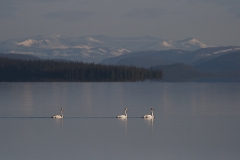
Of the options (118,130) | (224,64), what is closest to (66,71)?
(118,130)

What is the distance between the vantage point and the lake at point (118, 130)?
61.3 feet

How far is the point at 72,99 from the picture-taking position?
125 ft

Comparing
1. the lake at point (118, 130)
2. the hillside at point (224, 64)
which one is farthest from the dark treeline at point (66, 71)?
the hillside at point (224, 64)

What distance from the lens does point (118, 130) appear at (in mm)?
23484

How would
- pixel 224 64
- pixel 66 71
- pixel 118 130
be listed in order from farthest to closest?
pixel 224 64, pixel 66 71, pixel 118 130

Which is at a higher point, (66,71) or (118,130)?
(66,71)

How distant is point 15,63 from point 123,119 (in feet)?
209

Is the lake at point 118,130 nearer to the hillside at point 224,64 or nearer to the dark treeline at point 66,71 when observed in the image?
the dark treeline at point 66,71

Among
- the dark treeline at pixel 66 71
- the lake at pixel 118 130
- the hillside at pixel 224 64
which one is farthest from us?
the hillside at pixel 224 64

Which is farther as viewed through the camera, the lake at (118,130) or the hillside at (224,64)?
the hillside at (224,64)

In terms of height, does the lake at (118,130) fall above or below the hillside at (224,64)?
below

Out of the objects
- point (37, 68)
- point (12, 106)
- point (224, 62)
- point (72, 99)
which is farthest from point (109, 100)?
point (224, 62)

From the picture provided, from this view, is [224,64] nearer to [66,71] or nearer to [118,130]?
[66,71]

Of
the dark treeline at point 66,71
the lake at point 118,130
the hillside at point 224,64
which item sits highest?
the hillside at point 224,64
